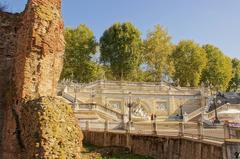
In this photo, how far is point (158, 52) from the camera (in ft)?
182

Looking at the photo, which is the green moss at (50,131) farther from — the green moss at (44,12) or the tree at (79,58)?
the tree at (79,58)

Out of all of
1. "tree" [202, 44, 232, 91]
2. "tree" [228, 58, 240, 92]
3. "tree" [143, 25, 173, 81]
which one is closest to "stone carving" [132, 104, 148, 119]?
"tree" [143, 25, 173, 81]

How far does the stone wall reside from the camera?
822cm

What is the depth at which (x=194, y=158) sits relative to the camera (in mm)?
14164

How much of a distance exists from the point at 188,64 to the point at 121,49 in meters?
11.5

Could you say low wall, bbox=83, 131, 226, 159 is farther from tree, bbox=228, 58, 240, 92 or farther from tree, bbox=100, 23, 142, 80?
tree, bbox=228, 58, 240, 92

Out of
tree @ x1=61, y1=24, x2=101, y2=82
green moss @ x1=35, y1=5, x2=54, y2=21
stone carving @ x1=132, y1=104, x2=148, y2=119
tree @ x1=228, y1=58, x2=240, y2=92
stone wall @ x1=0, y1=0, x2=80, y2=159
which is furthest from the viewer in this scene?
tree @ x1=228, y1=58, x2=240, y2=92

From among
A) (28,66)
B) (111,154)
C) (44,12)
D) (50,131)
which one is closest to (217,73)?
(111,154)

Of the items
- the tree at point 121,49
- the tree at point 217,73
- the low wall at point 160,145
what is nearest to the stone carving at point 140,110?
the tree at point 121,49

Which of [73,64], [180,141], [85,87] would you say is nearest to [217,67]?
[73,64]

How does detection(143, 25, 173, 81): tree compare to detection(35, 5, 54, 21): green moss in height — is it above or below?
above

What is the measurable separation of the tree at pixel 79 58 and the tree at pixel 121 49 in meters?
2.27

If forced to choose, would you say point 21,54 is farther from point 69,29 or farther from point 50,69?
point 69,29

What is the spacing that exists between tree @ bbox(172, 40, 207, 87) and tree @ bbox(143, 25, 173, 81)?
144 centimetres
